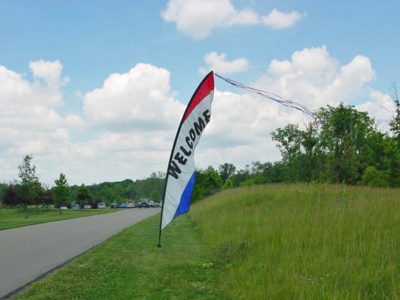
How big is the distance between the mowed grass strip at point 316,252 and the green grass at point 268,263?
0.02 m

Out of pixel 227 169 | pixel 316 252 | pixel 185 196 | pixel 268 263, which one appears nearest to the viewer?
pixel 316 252

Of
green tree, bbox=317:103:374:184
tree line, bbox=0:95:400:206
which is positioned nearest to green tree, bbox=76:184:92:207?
tree line, bbox=0:95:400:206

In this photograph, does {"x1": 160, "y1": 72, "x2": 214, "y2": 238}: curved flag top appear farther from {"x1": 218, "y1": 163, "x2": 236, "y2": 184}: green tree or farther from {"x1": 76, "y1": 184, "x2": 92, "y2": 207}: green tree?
{"x1": 218, "y1": 163, "x2": 236, "y2": 184}: green tree

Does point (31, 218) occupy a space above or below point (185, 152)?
below

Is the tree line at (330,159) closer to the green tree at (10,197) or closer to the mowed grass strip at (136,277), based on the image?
the green tree at (10,197)

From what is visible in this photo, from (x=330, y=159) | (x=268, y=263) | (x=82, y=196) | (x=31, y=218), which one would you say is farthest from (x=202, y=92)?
(x=82, y=196)

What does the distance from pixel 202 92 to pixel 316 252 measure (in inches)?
147

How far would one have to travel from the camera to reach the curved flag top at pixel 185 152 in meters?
8.65

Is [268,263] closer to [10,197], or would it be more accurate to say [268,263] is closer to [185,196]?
[185,196]

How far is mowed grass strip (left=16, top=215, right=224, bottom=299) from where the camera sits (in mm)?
6762

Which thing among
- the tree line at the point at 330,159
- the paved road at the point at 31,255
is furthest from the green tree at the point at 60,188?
the paved road at the point at 31,255

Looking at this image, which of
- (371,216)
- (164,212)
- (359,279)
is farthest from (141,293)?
(371,216)

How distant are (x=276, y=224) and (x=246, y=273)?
333cm

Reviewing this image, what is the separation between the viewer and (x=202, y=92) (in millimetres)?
8789
